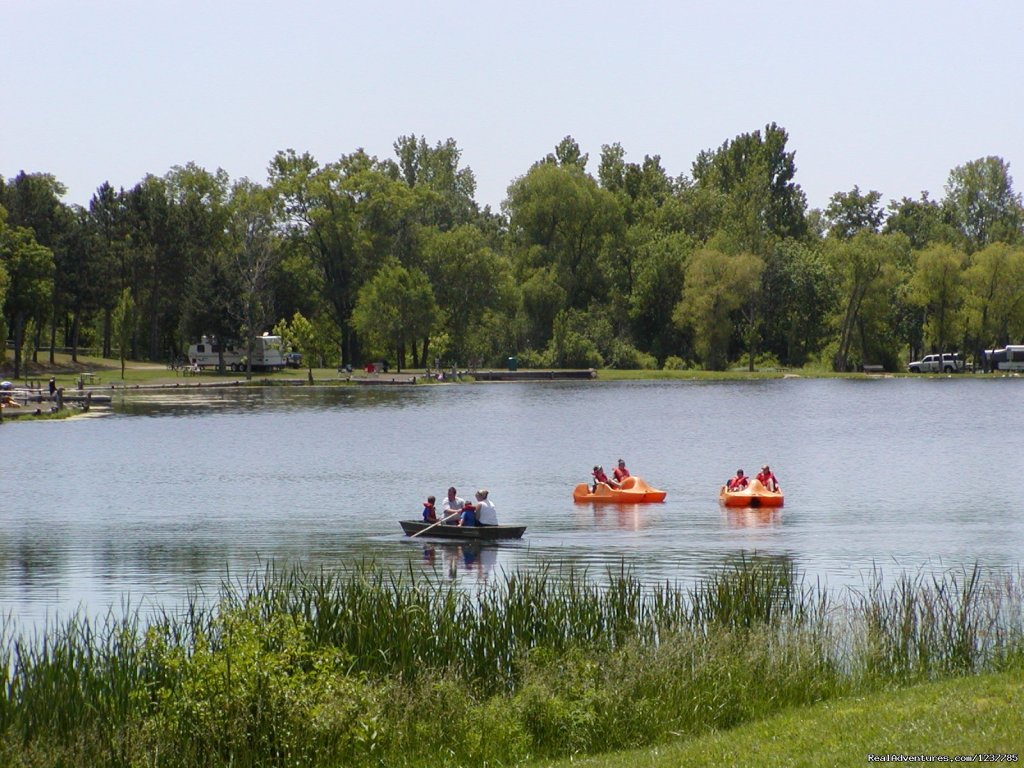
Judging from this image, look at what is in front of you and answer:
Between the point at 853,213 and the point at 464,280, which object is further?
the point at 853,213

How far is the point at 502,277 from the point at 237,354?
2425 cm

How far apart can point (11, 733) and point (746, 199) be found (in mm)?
121416

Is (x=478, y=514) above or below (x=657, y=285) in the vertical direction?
below

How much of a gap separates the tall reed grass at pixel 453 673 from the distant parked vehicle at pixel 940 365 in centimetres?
11187

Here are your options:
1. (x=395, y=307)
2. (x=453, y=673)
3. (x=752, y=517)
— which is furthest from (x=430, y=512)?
(x=395, y=307)

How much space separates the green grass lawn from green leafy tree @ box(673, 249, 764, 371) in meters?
104

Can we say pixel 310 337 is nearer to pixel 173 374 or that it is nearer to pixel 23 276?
pixel 173 374

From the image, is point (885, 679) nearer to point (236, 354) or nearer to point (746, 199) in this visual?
point (236, 354)

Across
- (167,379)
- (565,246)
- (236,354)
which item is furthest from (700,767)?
(565,246)

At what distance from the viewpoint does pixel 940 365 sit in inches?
4958

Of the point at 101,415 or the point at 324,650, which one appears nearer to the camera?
the point at 324,650

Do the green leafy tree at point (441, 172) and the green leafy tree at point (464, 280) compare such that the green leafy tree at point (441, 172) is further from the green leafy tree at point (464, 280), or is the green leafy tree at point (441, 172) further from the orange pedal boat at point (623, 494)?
the orange pedal boat at point (623, 494)

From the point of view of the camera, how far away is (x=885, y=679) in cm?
1652

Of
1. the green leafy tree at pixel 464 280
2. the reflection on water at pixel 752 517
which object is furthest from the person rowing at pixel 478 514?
the green leafy tree at pixel 464 280
